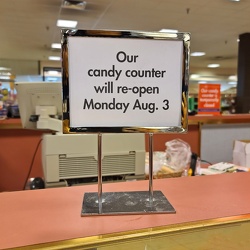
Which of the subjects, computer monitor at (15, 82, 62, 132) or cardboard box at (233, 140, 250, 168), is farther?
cardboard box at (233, 140, 250, 168)

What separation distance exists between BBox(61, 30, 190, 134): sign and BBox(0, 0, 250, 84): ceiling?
3369 millimetres

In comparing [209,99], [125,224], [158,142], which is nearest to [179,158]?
[125,224]

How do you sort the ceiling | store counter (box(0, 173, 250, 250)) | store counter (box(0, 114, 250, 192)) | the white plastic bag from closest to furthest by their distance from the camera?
store counter (box(0, 173, 250, 250)) → the white plastic bag → store counter (box(0, 114, 250, 192)) → the ceiling

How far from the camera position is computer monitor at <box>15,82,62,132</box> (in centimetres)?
153

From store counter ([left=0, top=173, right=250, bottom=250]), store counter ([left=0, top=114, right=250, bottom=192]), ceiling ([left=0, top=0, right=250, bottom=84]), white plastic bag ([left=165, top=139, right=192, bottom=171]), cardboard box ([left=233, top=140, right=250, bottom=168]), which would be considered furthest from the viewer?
ceiling ([left=0, top=0, right=250, bottom=84])

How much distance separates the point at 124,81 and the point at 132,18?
525cm

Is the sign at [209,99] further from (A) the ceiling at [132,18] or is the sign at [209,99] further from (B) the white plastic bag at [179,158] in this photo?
(B) the white plastic bag at [179,158]

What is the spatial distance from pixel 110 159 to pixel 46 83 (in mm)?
581

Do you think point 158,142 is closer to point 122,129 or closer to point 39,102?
point 39,102

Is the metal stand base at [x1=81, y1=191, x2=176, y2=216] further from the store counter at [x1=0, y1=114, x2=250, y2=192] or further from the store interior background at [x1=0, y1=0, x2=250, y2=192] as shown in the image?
the store counter at [x1=0, y1=114, x2=250, y2=192]

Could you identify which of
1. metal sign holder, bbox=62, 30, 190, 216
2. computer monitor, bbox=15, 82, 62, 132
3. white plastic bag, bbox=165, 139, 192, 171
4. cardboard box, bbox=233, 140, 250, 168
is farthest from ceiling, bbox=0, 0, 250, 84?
metal sign holder, bbox=62, 30, 190, 216

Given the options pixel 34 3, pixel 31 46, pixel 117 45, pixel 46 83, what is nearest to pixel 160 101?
pixel 117 45

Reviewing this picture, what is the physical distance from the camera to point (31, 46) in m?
8.62

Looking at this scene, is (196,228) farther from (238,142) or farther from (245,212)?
(238,142)
